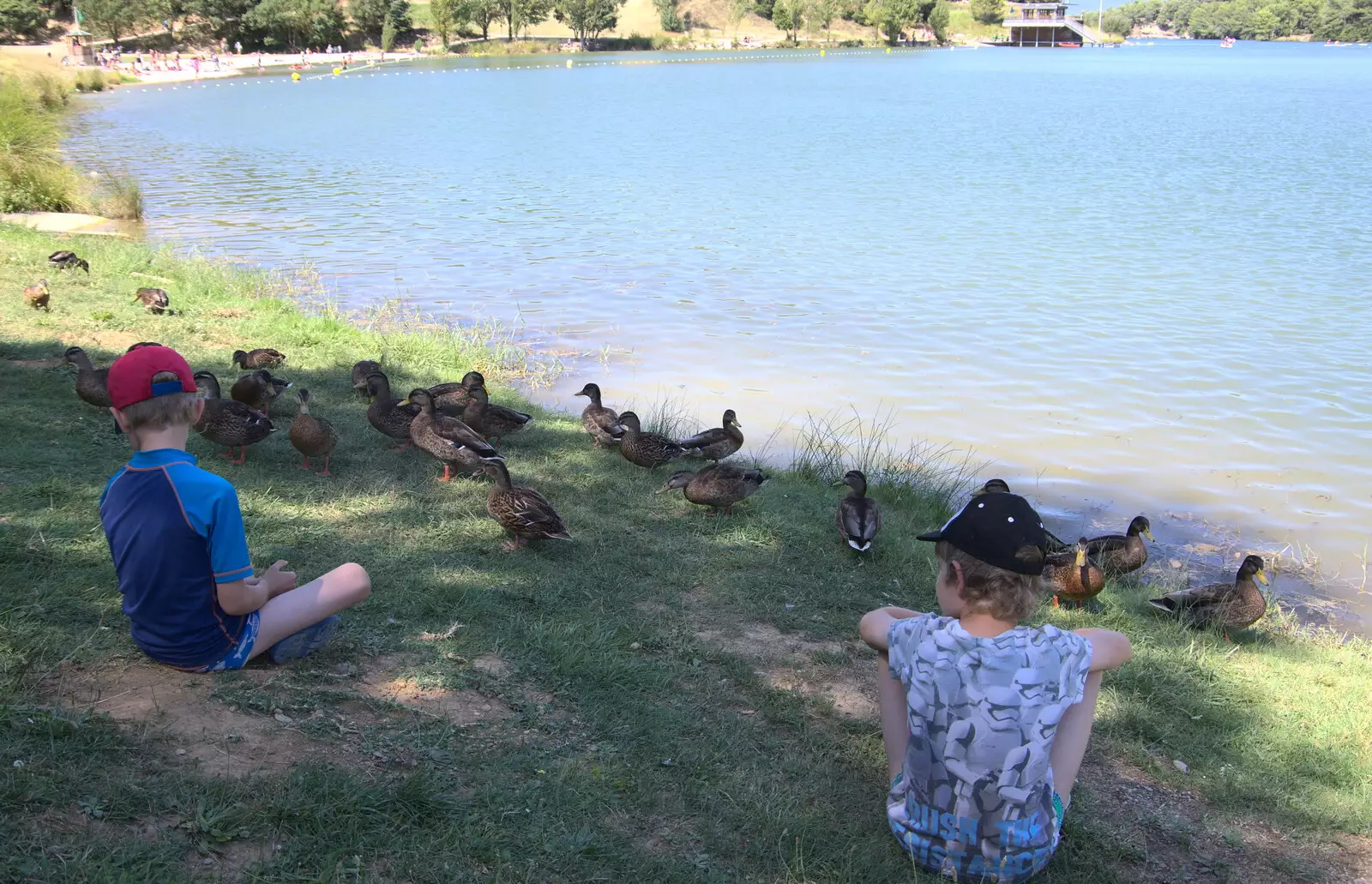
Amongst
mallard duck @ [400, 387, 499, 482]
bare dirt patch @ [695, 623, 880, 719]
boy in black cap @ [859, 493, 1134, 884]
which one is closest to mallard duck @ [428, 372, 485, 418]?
mallard duck @ [400, 387, 499, 482]

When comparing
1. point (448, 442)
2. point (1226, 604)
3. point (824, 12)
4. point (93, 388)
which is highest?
point (824, 12)

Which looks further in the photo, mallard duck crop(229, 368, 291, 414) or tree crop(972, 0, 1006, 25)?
tree crop(972, 0, 1006, 25)

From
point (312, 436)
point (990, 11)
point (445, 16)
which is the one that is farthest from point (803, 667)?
point (990, 11)

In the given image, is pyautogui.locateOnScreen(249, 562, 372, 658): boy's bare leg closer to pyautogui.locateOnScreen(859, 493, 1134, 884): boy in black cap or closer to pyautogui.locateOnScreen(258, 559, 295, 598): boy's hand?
pyautogui.locateOnScreen(258, 559, 295, 598): boy's hand

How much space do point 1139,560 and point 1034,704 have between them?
15.9 feet

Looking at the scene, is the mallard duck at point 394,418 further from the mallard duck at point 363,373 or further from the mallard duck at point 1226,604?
the mallard duck at point 1226,604

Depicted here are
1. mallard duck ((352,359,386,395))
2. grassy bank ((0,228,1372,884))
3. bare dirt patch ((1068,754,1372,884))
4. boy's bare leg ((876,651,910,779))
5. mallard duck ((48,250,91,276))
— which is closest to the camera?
grassy bank ((0,228,1372,884))

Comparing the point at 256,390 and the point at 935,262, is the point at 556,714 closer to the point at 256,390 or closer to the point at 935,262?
the point at 256,390

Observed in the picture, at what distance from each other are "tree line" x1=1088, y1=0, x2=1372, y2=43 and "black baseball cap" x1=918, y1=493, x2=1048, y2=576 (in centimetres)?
16395

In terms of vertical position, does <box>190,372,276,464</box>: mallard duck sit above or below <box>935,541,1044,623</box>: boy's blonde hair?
below

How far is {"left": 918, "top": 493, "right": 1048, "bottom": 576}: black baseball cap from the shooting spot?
3.48 m

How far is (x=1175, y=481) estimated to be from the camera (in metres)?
10.6

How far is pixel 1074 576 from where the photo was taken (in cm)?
707

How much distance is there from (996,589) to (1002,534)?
0.20m
